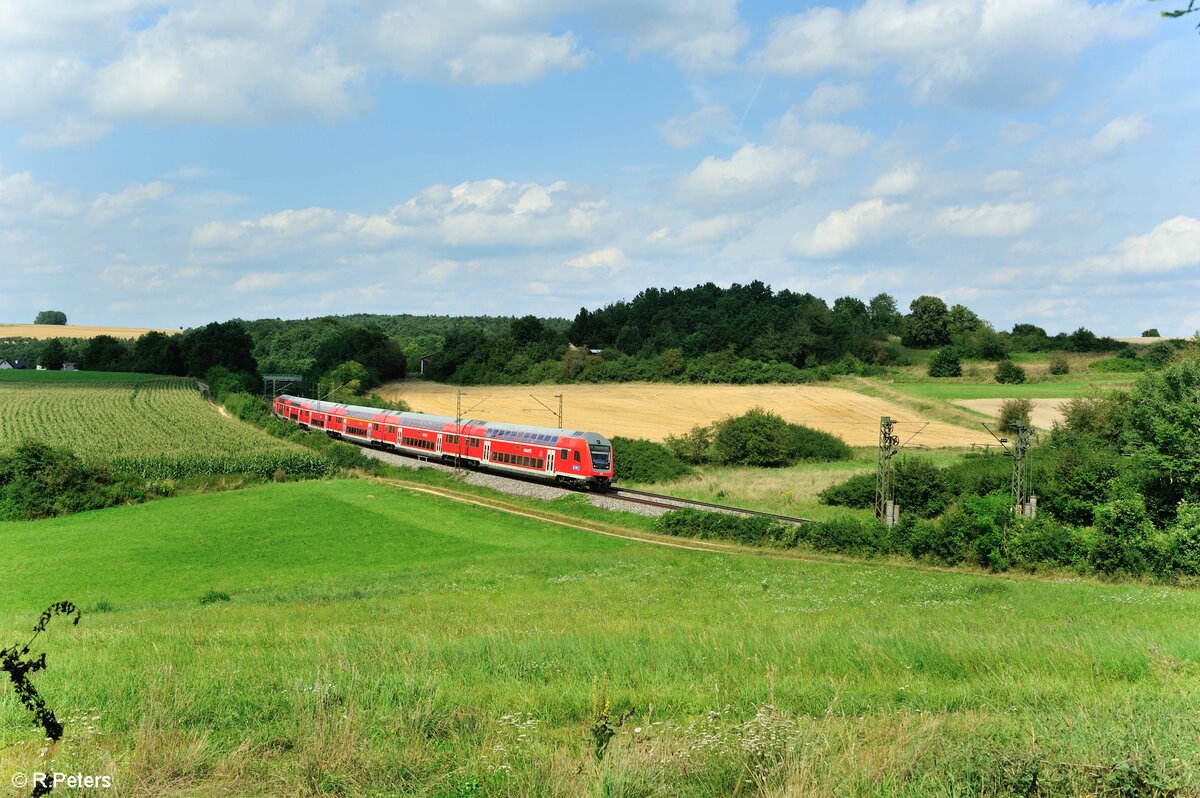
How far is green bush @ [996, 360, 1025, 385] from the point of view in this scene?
324 ft

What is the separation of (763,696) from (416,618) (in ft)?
36.1

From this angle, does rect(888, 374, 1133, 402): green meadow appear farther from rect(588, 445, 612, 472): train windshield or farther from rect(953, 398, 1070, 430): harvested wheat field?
rect(588, 445, 612, 472): train windshield

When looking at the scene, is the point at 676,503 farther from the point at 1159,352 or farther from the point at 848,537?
the point at 1159,352

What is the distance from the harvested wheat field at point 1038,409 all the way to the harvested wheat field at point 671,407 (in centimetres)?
473

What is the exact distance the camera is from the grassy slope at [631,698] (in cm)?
670

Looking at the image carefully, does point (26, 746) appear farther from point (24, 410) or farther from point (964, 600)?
point (24, 410)

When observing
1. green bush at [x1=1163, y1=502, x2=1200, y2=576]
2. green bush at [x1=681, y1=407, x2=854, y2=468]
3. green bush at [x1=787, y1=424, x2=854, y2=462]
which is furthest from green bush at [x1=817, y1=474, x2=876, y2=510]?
green bush at [x1=1163, y1=502, x2=1200, y2=576]

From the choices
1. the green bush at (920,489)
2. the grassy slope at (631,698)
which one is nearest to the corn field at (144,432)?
the grassy slope at (631,698)

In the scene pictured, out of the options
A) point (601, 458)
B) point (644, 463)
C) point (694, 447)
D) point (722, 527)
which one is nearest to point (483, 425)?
point (644, 463)

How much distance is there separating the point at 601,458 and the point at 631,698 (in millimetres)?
42135

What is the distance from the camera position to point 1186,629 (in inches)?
574

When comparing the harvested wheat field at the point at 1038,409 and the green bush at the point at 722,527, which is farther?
the harvested wheat field at the point at 1038,409

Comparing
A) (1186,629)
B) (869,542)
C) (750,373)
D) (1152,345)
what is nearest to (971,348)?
(1152,345)

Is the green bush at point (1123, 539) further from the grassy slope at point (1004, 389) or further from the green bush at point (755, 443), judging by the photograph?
the grassy slope at point (1004, 389)
